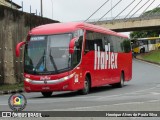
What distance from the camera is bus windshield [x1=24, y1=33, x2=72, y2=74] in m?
19.4

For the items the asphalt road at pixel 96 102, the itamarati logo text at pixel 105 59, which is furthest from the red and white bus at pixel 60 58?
the asphalt road at pixel 96 102

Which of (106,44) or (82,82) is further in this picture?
(106,44)

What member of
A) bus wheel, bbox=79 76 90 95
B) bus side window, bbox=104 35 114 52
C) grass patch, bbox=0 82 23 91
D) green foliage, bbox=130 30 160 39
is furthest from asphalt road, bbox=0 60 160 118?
green foliage, bbox=130 30 160 39

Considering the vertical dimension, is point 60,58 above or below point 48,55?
below

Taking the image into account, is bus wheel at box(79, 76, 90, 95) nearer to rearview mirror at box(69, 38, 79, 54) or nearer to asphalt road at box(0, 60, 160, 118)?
asphalt road at box(0, 60, 160, 118)

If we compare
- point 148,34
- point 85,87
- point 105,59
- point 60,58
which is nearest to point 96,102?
point 60,58

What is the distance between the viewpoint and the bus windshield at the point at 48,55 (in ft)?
63.6

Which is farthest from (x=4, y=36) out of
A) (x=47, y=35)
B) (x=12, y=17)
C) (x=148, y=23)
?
(x=148, y=23)

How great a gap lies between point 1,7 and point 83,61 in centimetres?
905

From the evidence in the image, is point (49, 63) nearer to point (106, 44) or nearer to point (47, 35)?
point (47, 35)

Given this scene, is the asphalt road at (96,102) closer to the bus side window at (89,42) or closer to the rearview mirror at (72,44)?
the rearview mirror at (72,44)

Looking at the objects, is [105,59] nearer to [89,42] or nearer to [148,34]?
[89,42]

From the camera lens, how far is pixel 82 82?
20469 millimetres

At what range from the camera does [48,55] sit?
64.1 feet
